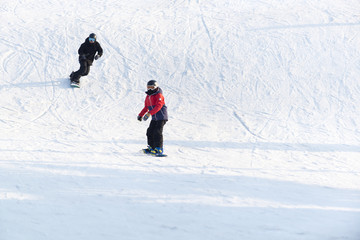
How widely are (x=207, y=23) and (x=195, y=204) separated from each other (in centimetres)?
1167

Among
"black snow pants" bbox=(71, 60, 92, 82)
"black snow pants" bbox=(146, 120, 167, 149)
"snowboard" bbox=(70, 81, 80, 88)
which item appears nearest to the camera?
"black snow pants" bbox=(146, 120, 167, 149)

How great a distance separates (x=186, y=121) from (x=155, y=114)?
2764mm

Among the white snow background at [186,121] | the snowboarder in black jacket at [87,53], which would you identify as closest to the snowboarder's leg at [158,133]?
the white snow background at [186,121]

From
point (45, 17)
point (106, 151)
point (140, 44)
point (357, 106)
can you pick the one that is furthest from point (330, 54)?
point (45, 17)

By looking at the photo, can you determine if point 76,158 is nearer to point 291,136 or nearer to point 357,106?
point 291,136

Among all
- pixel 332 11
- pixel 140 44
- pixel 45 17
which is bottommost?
pixel 140 44

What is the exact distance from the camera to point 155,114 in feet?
23.2

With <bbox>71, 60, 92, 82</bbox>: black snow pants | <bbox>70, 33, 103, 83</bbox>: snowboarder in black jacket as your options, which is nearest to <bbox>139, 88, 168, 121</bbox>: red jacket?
<bbox>70, 33, 103, 83</bbox>: snowboarder in black jacket

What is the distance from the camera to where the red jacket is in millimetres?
6844

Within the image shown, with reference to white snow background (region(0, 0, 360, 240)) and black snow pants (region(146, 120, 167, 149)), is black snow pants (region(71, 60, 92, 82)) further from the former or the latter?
black snow pants (region(146, 120, 167, 149))

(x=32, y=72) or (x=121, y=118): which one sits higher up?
(x=32, y=72)

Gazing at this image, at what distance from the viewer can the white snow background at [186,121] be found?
4.57 m

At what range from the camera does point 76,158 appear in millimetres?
6668

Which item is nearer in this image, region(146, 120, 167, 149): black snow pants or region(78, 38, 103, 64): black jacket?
region(146, 120, 167, 149): black snow pants
